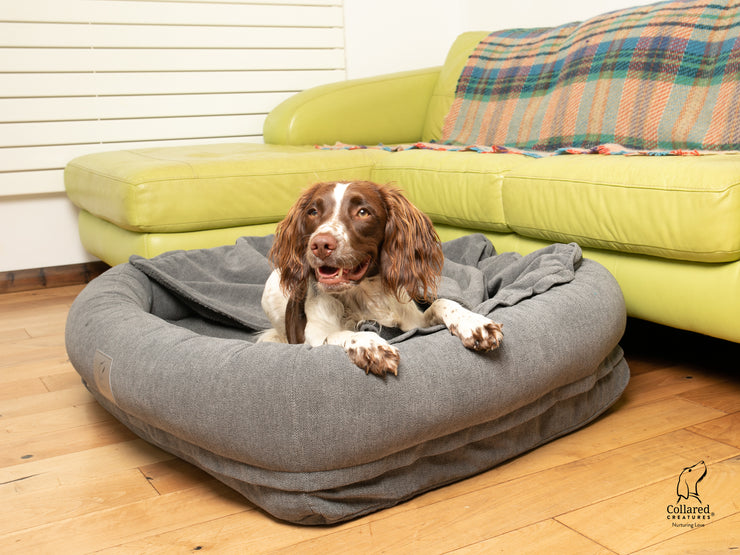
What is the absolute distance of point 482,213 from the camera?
2.78 meters

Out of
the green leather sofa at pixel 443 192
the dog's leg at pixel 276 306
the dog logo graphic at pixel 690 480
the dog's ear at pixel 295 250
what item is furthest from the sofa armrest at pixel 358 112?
the dog logo graphic at pixel 690 480

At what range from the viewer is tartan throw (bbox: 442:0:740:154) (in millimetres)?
2768

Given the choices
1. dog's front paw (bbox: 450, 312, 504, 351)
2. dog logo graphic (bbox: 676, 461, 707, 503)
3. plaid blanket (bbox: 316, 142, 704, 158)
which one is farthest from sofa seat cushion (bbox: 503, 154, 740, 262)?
dog's front paw (bbox: 450, 312, 504, 351)

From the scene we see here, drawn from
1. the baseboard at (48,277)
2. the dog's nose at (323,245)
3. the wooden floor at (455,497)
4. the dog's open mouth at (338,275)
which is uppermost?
the dog's nose at (323,245)

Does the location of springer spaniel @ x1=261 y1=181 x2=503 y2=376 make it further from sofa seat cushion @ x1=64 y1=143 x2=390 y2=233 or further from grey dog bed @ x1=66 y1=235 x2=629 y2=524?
sofa seat cushion @ x1=64 y1=143 x2=390 y2=233

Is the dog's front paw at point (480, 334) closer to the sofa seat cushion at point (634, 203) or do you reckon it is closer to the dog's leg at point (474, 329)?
the dog's leg at point (474, 329)

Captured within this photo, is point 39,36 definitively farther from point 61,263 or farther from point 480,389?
point 480,389

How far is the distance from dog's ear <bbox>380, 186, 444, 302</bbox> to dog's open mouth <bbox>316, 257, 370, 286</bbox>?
0.08 metres

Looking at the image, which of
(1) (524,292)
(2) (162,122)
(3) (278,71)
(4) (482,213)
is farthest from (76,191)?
(1) (524,292)

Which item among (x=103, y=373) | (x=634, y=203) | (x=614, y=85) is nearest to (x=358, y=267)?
(x=103, y=373)

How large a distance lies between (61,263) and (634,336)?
3103 millimetres

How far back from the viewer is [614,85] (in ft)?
10.2

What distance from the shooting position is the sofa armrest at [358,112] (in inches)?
160

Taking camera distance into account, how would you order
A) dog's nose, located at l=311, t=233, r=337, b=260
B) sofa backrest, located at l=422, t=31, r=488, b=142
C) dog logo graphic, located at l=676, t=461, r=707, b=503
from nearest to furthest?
dog logo graphic, located at l=676, t=461, r=707, b=503 < dog's nose, located at l=311, t=233, r=337, b=260 < sofa backrest, located at l=422, t=31, r=488, b=142
